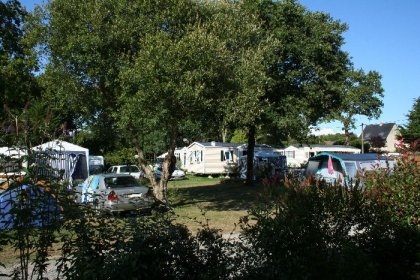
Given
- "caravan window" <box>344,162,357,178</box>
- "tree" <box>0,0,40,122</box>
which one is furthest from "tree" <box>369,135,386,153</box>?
"tree" <box>0,0,40,122</box>

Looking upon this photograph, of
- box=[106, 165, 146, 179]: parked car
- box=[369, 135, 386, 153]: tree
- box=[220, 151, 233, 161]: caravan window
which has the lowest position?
box=[106, 165, 146, 179]: parked car

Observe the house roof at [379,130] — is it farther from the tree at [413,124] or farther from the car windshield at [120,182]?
the car windshield at [120,182]

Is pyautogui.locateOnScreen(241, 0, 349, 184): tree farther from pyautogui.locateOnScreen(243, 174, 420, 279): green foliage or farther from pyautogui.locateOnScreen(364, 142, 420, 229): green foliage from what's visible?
pyautogui.locateOnScreen(243, 174, 420, 279): green foliage

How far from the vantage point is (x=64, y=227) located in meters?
3.35

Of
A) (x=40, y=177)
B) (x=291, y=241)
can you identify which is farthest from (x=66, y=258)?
(x=291, y=241)

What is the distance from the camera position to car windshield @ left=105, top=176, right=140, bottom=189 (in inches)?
470

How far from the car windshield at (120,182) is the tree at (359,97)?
10.5m

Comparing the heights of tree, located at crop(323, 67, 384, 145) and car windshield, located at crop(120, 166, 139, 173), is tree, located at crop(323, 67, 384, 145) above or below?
above

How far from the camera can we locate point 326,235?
172 inches

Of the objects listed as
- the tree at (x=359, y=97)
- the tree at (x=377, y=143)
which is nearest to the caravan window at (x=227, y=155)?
the tree at (x=359, y=97)

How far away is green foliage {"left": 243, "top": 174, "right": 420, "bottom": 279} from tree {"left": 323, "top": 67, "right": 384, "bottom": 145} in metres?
13.6

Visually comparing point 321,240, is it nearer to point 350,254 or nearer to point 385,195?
point 350,254

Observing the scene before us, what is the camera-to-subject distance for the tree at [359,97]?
18047mm

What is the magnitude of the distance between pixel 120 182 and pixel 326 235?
8893 mm
